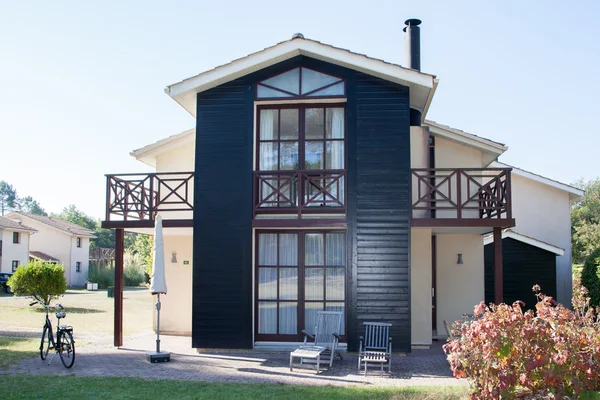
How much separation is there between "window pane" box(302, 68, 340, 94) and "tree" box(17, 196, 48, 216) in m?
103

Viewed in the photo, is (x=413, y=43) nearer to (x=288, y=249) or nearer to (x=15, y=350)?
(x=288, y=249)

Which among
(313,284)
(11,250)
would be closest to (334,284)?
(313,284)

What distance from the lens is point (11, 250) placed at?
4216 centimetres

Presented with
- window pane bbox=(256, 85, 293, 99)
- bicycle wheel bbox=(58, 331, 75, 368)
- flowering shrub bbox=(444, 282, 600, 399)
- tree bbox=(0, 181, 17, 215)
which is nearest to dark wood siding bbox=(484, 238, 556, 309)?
window pane bbox=(256, 85, 293, 99)

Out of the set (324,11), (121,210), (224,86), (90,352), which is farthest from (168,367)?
(324,11)

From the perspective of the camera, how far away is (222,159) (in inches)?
471

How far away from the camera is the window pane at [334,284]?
38.7 ft

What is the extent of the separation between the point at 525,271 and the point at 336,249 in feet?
24.5

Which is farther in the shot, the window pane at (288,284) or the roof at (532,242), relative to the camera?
the roof at (532,242)

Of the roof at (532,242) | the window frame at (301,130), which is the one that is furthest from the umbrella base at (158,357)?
the roof at (532,242)

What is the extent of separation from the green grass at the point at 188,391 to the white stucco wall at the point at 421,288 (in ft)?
13.7

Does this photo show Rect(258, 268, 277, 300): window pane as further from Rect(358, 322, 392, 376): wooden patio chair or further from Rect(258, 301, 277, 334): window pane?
Rect(358, 322, 392, 376): wooden patio chair

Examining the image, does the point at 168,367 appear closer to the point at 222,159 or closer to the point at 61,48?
the point at 222,159

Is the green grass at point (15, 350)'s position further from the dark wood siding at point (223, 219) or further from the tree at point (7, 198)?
the tree at point (7, 198)
